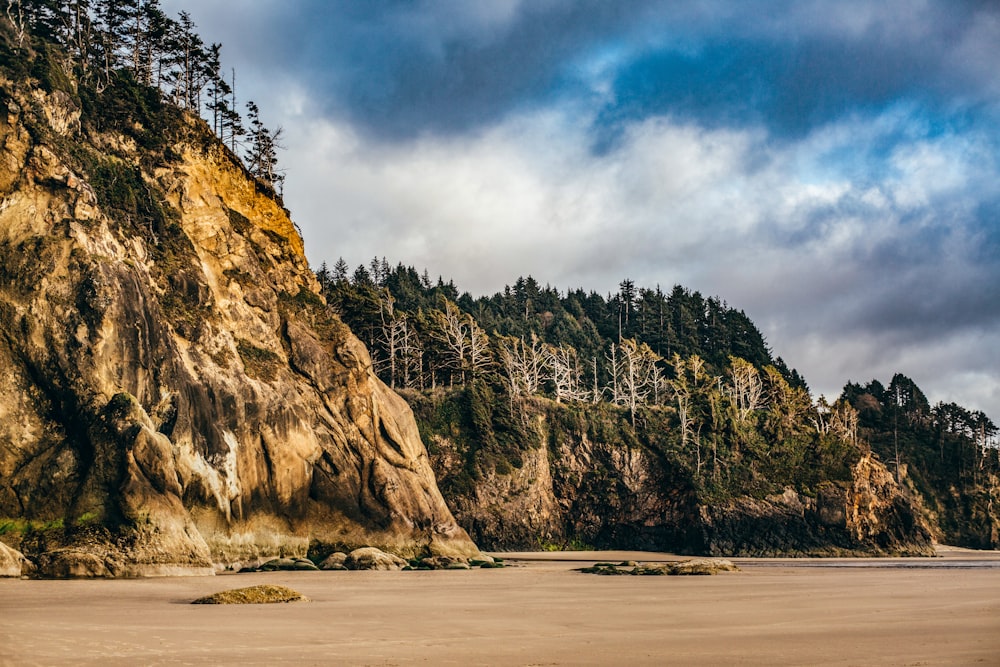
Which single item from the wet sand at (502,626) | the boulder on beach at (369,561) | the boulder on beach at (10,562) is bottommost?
the boulder on beach at (369,561)

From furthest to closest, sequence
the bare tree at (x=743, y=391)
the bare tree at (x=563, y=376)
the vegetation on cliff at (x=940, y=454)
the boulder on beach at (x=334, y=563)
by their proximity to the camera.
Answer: the vegetation on cliff at (x=940, y=454), the bare tree at (x=563, y=376), the bare tree at (x=743, y=391), the boulder on beach at (x=334, y=563)

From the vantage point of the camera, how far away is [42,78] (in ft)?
144

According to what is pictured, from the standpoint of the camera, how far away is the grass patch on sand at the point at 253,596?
1970cm

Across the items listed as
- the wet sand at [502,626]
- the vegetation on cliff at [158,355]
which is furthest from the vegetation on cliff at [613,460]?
the wet sand at [502,626]

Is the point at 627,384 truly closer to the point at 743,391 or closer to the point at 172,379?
the point at 743,391

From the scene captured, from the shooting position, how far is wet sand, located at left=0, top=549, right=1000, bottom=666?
11.6m

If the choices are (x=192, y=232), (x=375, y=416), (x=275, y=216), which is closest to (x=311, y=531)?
(x=375, y=416)

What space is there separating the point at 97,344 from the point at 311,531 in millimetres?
14981

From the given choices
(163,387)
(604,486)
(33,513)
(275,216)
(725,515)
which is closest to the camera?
(33,513)

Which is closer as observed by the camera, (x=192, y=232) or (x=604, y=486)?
(x=192, y=232)

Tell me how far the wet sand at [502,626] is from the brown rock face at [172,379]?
617 cm

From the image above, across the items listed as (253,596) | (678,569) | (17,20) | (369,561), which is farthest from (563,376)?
(253,596)

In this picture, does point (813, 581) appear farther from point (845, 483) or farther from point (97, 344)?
point (845, 483)

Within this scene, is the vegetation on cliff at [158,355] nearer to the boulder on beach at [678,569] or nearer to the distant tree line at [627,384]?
the boulder on beach at [678,569]
